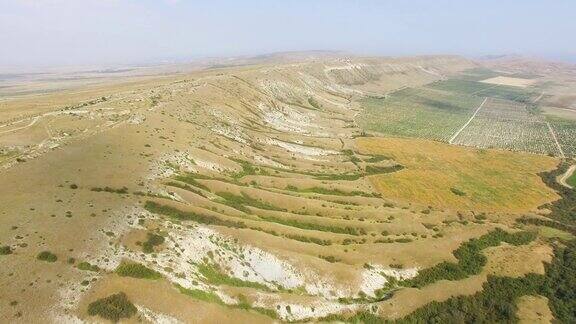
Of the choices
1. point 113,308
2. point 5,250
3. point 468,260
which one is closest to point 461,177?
point 468,260

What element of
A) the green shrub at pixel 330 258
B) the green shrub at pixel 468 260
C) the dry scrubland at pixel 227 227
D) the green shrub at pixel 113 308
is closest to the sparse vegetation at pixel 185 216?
the dry scrubland at pixel 227 227

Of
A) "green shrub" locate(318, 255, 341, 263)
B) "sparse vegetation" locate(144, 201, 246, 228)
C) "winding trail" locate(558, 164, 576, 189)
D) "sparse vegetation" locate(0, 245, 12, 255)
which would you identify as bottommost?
→ "winding trail" locate(558, 164, 576, 189)

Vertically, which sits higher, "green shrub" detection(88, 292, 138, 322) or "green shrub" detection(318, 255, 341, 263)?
"green shrub" detection(88, 292, 138, 322)

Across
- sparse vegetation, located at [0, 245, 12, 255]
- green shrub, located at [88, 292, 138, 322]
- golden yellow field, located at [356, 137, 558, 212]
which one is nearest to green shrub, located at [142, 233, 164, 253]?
green shrub, located at [88, 292, 138, 322]

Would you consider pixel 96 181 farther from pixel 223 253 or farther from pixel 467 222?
pixel 467 222

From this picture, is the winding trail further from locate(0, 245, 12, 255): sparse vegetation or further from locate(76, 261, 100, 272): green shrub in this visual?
locate(0, 245, 12, 255): sparse vegetation

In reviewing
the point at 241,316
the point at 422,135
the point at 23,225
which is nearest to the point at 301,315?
the point at 241,316

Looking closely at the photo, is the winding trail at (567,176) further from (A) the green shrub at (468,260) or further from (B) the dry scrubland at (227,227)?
(A) the green shrub at (468,260)
